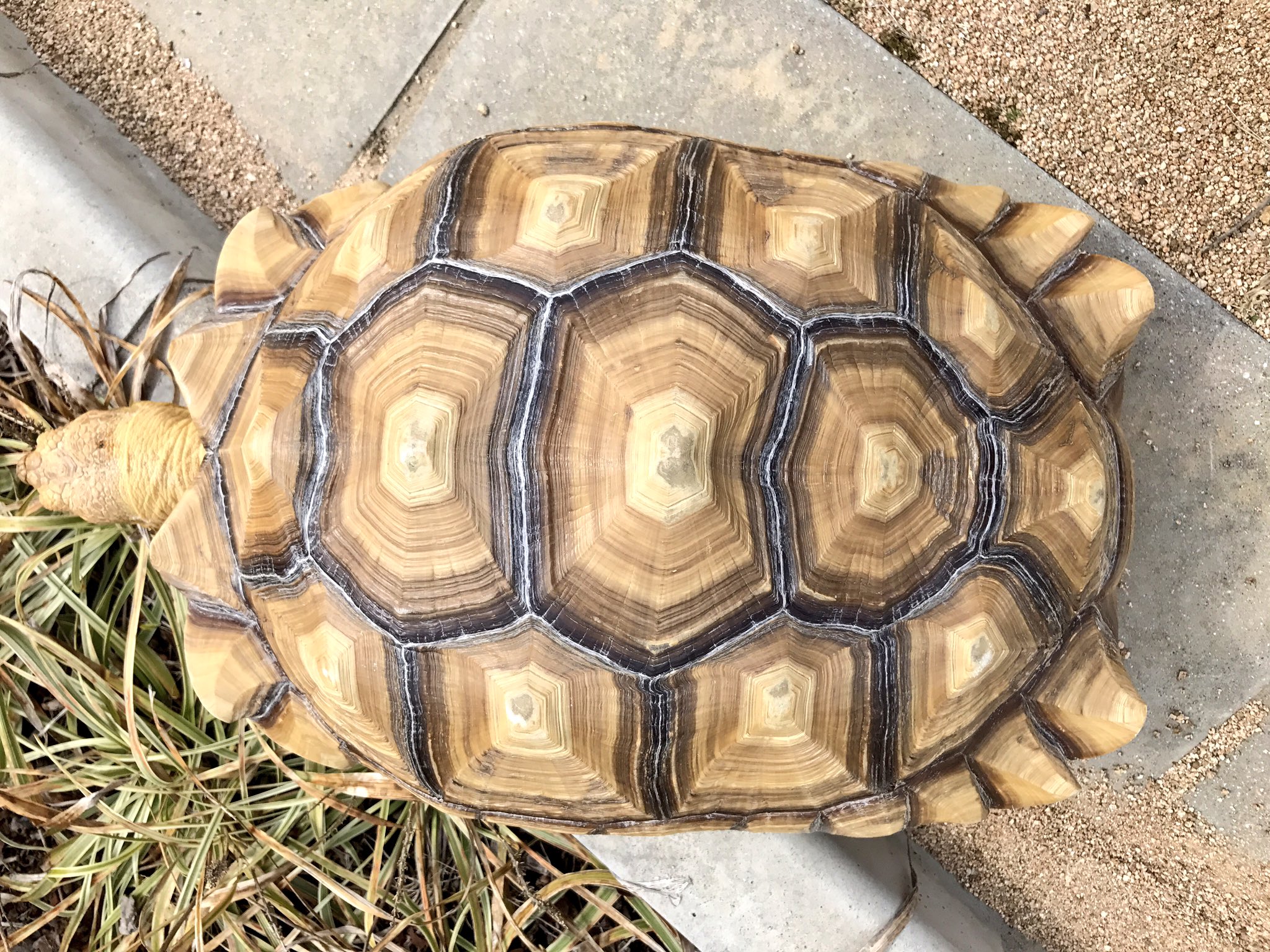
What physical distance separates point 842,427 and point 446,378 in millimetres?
515

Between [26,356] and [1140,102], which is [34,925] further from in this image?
[1140,102]

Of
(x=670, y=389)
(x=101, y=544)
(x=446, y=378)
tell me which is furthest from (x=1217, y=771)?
(x=101, y=544)

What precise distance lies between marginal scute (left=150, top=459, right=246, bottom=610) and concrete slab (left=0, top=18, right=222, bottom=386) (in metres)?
0.61

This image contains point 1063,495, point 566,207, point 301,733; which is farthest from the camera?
point 301,733

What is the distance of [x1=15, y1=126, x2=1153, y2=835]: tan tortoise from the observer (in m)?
1.13

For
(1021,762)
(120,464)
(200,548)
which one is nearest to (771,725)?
(1021,762)

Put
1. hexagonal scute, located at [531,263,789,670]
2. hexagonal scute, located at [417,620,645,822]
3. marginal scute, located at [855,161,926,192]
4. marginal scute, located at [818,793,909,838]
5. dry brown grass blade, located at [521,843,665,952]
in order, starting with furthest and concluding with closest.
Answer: dry brown grass blade, located at [521,843,665,952] → marginal scute, located at [855,161,926,192] → marginal scute, located at [818,793,909,838] → hexagonal scute, located at [417,620,645,822] → hexagonal scute, located at [531,263,789,670]

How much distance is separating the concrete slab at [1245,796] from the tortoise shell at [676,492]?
2.31 ft

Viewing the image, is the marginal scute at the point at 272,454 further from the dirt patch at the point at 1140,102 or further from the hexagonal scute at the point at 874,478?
the dirt patch at the point at 1140,102

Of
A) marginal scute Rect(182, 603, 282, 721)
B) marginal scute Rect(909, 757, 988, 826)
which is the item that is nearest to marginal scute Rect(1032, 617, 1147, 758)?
marginal scute Rect(909, 757, 988, 826)

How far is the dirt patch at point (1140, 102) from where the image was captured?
71.9 inches

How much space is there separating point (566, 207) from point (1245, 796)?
1.92m

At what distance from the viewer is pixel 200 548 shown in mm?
1497

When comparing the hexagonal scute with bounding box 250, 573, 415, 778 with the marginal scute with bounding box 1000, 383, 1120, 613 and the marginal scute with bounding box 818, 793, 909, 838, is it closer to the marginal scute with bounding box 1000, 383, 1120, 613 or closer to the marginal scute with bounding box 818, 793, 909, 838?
the marginal scute with bounding box 818, 793, 909, 838
